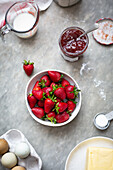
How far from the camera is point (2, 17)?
60.9 inches

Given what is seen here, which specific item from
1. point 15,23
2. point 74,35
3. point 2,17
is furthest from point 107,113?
point 2,17

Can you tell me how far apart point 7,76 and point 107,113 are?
0.70m

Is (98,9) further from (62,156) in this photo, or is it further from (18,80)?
(62,156)

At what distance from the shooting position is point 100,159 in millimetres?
1337

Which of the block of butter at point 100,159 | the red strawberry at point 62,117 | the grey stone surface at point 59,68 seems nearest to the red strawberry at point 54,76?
the grey stone surface at point 59,68

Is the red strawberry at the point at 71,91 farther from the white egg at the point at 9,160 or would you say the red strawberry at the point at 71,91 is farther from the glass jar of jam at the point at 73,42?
the white egg at the point at 9,160

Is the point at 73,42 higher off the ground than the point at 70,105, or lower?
higher

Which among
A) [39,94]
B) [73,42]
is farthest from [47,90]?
[73,42]

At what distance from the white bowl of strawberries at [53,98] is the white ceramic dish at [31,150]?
0.15 m

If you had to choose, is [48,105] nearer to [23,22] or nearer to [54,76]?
[54,76]

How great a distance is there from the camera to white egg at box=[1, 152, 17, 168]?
1318 millimetres

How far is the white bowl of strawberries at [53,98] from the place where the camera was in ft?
4.52

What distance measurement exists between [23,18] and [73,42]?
0.37m

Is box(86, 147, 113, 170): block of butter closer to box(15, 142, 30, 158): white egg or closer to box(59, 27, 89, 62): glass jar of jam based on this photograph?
box(15, 142, 30, 158): white egg
